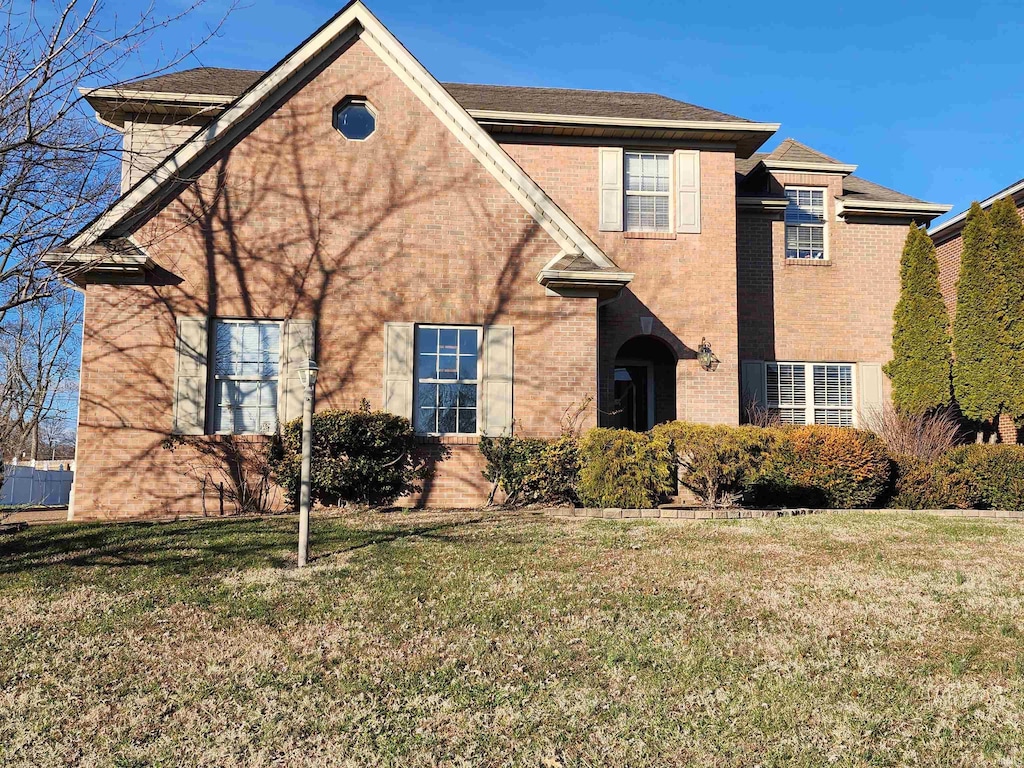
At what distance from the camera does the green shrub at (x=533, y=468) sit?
11.5m

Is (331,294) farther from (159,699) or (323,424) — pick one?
(159,699)

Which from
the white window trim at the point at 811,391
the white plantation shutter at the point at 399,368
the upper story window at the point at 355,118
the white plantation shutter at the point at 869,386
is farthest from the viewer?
the white window trim at the point at 811,391

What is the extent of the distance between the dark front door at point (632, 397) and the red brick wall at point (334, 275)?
200 inches

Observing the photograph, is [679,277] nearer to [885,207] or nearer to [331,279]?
[885,207]

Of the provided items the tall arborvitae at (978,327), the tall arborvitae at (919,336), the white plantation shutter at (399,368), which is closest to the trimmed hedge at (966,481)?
the tall arborvitae at (978,327)

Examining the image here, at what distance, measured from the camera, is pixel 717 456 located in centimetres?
1098

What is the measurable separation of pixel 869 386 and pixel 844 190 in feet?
14.4

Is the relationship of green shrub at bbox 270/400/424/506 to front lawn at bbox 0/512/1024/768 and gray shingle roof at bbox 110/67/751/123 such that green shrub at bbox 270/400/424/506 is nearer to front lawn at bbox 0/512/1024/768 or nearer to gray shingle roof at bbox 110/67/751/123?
front lawn at bbox 0/512/1024/768

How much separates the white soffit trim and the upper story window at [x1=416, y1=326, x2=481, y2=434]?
430 inches

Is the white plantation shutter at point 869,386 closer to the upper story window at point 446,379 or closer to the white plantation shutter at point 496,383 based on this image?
the white plantation shutter at point 496,383

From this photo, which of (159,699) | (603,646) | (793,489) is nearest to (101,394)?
(159,699)

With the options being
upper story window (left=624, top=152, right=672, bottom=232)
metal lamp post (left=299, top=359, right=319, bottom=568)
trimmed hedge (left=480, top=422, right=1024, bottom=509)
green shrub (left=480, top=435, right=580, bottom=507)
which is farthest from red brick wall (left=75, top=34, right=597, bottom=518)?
metal lamp post (left=299, top=359, right=319, bottom=568)

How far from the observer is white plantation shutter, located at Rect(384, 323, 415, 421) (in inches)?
475

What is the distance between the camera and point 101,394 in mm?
11484
